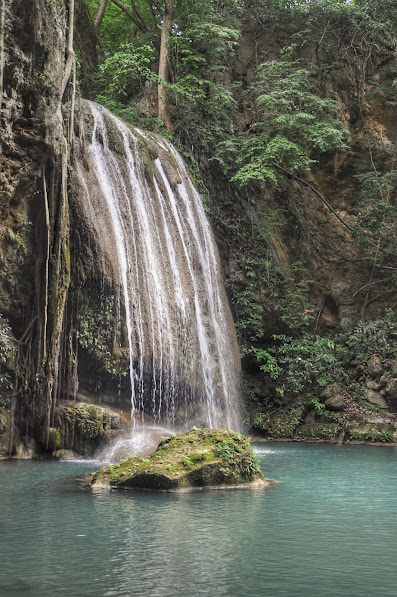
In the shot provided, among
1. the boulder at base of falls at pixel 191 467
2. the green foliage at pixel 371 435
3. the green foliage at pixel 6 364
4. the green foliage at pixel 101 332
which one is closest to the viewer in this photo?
the boulder at base of falls at pixel 191 467

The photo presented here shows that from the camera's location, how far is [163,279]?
1384 centimetres

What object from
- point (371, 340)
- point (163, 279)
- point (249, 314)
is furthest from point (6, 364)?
point (371, 340)

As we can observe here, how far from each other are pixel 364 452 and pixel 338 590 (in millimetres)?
9493

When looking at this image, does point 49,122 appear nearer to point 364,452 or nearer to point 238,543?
point 238,543

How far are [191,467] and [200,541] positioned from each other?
2.46m

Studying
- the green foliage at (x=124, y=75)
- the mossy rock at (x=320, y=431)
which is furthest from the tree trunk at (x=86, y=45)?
the mossy rock at (x=320, y=431)

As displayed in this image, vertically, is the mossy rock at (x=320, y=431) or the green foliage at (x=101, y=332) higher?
the green foliage at (x=101, y=332)

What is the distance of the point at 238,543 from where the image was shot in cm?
525

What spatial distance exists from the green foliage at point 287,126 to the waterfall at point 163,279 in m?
2.53

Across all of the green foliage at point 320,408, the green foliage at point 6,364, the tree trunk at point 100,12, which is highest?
Answer: the tree trunk at point 100,12

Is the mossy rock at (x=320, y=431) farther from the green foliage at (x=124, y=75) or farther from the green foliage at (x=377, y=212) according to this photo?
the green foliage at (x=124, y=75)

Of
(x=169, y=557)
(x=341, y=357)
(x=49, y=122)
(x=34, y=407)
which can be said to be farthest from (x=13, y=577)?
(x=341, y=357)

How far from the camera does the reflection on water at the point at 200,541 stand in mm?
4184

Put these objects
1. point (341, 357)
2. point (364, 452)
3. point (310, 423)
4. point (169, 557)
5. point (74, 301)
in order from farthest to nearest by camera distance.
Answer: point (341, 357), point (310, 423), point (364, 452), point (74, 301), point (169, 557)
